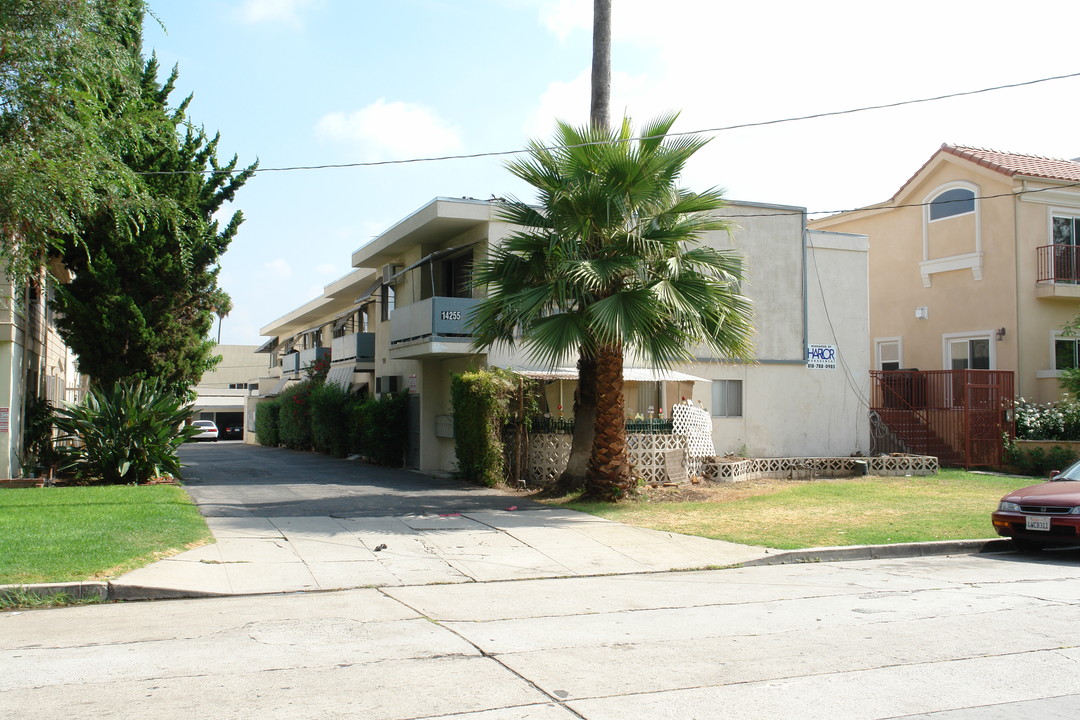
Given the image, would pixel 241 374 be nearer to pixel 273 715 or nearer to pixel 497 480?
pixel 497 480

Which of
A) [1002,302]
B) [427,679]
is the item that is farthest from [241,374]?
[427,679]

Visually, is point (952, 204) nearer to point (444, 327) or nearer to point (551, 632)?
point (444, 327)


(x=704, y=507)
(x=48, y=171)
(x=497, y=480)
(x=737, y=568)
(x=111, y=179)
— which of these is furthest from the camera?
(x=497, y=480)

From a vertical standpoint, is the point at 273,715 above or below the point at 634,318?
below

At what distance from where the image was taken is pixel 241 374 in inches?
2906

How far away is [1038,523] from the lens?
38.4 ft

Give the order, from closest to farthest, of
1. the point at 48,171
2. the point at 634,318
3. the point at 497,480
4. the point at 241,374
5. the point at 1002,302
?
the point at 48,171 → the point at 634,318 → the point at 497,480 → the point at 1002,302 → the point at 241,374

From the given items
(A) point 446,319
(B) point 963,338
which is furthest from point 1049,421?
(A) point 446,319

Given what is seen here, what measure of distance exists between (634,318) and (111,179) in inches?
320

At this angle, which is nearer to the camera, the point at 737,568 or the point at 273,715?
the point at 273,715

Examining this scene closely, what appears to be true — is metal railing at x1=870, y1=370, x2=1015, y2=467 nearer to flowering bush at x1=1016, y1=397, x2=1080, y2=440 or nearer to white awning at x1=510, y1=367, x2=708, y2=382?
flowering bush at x1=1016, y1=397, x2=1080, y2=440

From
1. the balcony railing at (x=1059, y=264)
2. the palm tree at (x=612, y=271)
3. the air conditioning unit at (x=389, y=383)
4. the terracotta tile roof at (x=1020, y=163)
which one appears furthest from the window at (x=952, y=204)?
the air conditioning unit at (x=389, y=383)

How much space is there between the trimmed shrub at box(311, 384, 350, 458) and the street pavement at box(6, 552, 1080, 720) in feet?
67.1

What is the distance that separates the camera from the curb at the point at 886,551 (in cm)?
1158
